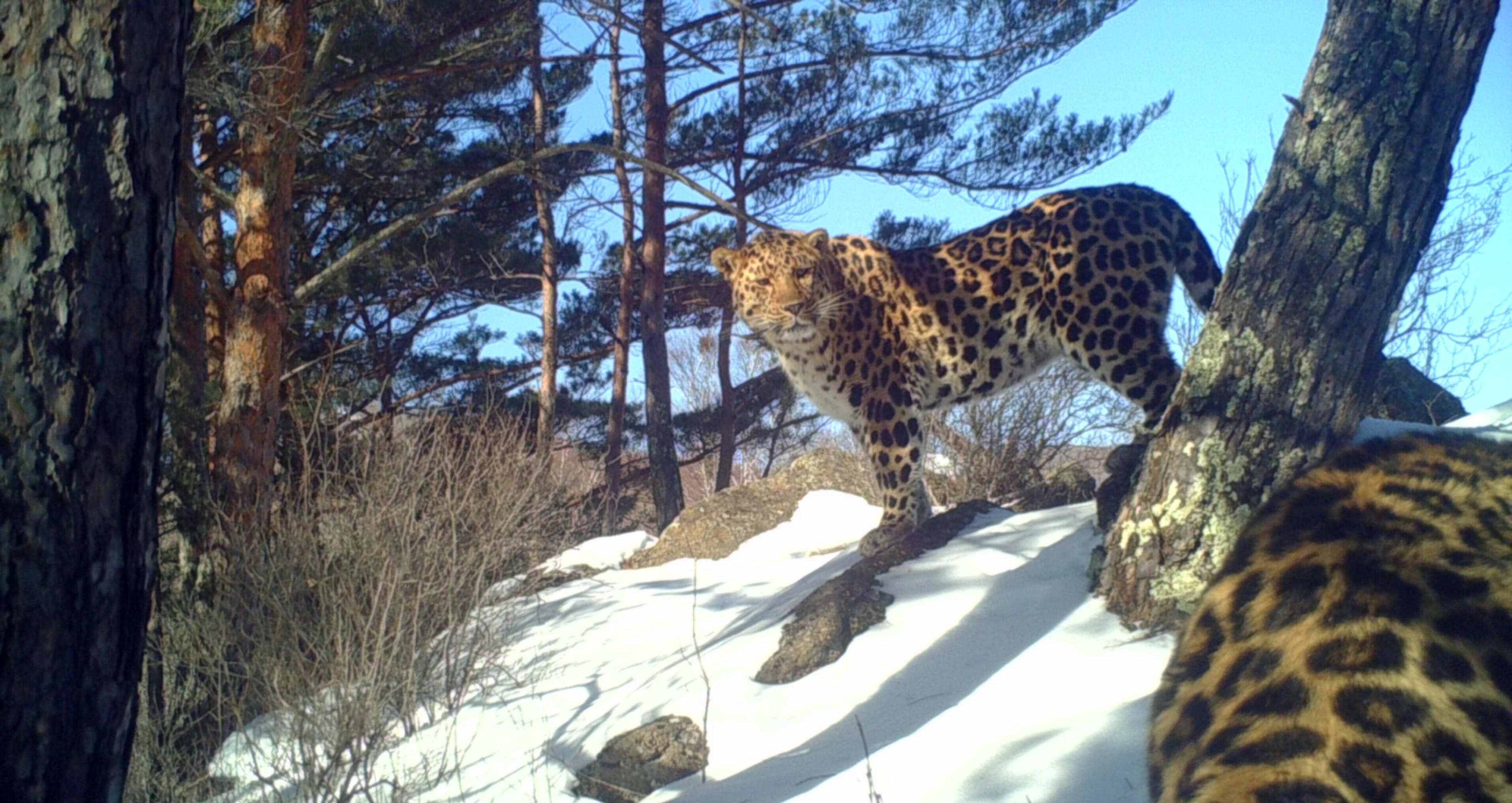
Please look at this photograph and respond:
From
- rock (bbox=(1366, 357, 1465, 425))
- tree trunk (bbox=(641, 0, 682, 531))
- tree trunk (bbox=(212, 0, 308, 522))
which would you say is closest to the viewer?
rock (bbox=(1366, 357, 1465, 425))

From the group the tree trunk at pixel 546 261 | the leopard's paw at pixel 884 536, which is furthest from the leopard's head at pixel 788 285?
the tree trunk at pixel 546 261

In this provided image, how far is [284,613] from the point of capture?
7.57 metres

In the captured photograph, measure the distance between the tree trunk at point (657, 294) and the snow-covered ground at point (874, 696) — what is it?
9.00 m

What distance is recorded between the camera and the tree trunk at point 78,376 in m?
2.53

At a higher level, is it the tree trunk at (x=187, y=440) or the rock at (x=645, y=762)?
the tree trunk at (x=187, y=440)

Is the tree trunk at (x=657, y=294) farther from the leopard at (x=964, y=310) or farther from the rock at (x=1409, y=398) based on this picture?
the rock at (x=1409, y=398)

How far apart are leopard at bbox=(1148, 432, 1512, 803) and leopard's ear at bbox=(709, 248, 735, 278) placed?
704 centimetres

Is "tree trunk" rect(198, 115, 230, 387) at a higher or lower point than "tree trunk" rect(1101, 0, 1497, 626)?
higher

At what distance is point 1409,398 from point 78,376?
8.34m

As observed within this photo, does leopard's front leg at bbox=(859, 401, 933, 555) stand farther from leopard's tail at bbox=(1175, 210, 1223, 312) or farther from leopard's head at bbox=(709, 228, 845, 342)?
leopard's tail at bbox=(1175, 210, 1223, 312)

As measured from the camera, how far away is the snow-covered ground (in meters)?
4.24

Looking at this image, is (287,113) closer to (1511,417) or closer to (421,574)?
(421,574)

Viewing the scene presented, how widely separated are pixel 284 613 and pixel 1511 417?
714cm

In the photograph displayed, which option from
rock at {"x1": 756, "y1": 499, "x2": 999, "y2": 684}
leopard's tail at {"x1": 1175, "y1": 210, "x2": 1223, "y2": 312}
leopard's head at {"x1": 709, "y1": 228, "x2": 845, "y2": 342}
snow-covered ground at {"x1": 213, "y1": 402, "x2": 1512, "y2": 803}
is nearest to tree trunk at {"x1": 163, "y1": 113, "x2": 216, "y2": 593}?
snow-covered ground at {"x1": 213, "y1": 402, "x2": 1512, "y2": 803}
